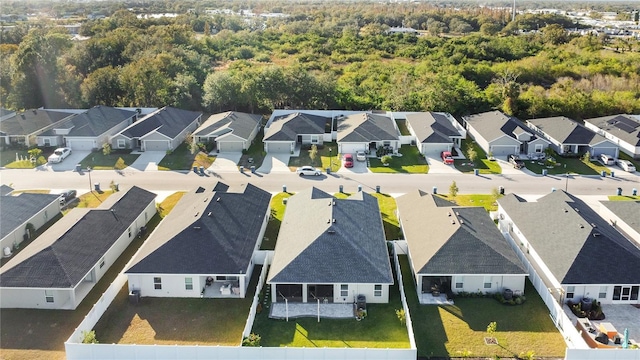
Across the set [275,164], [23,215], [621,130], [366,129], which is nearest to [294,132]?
[275,164]

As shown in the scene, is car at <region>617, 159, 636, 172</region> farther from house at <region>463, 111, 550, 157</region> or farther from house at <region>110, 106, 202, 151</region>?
house at <region>110, 106, 202, 151</region>

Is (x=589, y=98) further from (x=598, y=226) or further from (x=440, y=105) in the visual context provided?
(x=598, y=226)

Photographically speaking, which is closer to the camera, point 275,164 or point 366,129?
point 275,164

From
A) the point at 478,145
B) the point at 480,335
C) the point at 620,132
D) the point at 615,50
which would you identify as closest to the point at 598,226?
the point at 480,335

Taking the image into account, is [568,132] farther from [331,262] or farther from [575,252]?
[331,262]

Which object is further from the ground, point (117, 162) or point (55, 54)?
point (55, 54)

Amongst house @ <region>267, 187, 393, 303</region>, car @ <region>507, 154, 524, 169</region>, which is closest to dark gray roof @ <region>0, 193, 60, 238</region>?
house @ <region>267, 187, 393, 303</region>

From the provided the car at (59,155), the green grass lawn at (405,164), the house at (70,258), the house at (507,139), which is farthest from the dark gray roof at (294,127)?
the house at (70,258)
